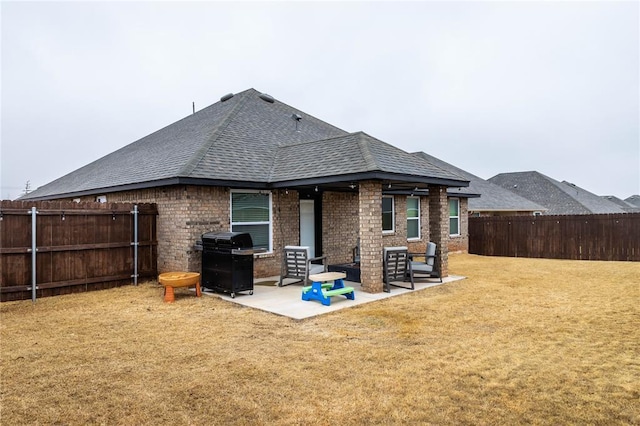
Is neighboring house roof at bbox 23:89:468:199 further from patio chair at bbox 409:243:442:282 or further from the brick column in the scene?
patio chair at bbox 409:243:442:282

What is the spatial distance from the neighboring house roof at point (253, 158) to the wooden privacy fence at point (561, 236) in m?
8.02

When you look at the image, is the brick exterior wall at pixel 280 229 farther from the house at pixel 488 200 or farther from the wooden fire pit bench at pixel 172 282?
the house at pixel 488 200

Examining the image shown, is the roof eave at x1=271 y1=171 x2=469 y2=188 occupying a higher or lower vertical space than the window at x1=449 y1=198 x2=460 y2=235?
higher

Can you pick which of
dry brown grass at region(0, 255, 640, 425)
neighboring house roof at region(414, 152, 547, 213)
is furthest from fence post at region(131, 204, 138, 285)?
neighboring house roof at region(414, 152, 547, 213)

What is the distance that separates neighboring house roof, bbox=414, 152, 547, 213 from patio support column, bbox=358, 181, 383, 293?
50.9 ft

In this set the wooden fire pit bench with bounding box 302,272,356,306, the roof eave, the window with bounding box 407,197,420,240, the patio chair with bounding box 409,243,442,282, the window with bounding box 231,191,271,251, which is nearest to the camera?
the wooden fire pit bench with bounding box 302,272,356,306

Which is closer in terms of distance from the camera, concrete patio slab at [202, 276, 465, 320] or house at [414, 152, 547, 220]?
concrete patio slab at [202, 276, 465, 320]

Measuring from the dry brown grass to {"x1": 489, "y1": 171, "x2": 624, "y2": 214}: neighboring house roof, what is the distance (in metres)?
29.4

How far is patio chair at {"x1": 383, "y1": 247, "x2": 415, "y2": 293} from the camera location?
9.05 meters

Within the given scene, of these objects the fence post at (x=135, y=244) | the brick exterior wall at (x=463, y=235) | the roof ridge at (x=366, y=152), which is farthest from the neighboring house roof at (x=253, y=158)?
the brick exterior wall at (x=463, y=235)

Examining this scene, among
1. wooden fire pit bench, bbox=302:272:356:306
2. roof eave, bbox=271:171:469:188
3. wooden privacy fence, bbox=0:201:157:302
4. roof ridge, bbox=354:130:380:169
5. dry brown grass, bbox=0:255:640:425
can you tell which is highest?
roof ridge, bbox=354:130:380:169

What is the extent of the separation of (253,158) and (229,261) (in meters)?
3.91

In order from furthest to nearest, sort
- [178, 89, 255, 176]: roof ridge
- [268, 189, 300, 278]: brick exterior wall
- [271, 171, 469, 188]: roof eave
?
[268, 189, 300, 278]: brick exterior wall → [178, 89, 255, 176]: roof ridge → [271, 171, 469, 188]: roof eave

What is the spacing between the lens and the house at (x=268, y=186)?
9.16 meters
